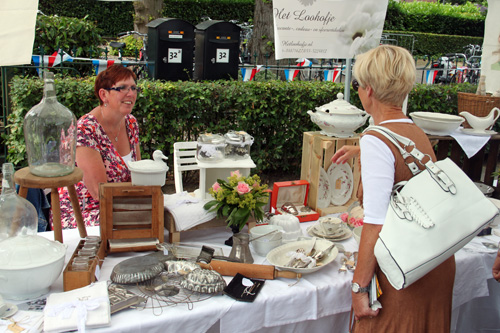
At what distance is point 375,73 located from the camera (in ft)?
5.04

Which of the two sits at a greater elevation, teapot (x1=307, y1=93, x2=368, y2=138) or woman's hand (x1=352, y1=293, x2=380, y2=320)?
teapot (x1=307, y1=93, x2=368, y2=138)

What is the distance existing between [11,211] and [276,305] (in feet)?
3.44

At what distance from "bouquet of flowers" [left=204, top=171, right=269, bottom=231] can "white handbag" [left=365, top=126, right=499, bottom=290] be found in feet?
2.35

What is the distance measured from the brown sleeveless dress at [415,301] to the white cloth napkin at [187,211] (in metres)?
0.86

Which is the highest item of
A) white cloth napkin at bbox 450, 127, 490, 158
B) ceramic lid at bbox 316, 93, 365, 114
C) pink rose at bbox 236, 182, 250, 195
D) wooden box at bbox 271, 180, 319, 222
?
ceramic lid at bbox 316, 93, 365, 114

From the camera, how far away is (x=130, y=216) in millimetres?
1917

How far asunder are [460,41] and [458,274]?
65.1 ft

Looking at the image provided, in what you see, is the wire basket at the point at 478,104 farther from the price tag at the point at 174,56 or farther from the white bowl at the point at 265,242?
the price tag at the point at 174,56

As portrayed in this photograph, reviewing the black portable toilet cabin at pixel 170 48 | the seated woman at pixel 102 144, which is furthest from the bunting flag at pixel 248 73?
the seated woman at pixel 102 144

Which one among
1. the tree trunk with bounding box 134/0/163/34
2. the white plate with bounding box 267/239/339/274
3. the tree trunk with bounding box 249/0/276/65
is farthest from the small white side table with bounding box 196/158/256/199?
the tree trunk with bounding box 134/0/163/34

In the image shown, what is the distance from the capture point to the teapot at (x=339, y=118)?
2.51 meters

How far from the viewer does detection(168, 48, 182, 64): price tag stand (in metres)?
5.51

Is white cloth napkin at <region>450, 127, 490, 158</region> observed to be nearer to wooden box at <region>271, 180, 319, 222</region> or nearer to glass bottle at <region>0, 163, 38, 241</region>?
wooden box at <region>271, 180, 319, 222</region>

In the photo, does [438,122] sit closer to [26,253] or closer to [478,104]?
[478,104]
